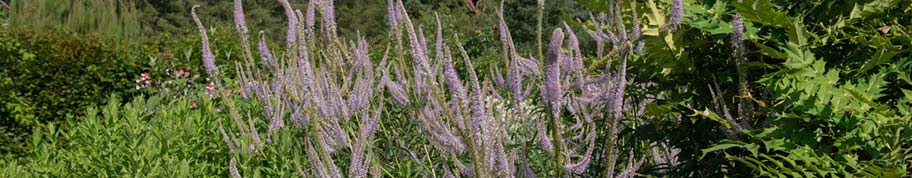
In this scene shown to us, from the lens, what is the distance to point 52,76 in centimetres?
880

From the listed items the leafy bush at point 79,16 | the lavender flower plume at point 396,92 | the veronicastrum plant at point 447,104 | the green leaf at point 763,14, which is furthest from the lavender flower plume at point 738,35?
the leafy bush at point 79,16

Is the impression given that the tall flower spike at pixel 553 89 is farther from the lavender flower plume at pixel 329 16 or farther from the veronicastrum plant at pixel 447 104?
the lavender flower plume at pixel 329 16

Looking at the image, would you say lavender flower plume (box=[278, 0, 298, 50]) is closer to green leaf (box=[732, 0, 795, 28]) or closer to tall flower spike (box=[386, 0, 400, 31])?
A: tall flower spike (box=[386, 0, 400, 31])

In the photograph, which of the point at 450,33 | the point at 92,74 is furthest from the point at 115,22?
the point at 450,33

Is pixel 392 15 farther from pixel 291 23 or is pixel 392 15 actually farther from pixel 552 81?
pixel 552 81

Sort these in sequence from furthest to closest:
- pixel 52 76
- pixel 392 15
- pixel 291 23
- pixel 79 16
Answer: pixel 79 16 < pixel 52 76 < pixel 291 23 < pixel 392 15

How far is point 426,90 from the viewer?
2.65 meters

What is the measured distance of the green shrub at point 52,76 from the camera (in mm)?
8055

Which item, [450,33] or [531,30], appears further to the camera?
[531,30]

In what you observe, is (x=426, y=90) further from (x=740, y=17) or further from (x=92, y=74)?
(x=92, y=74)

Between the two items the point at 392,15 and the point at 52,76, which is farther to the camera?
the point at 52,76

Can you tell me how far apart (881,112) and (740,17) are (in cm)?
36


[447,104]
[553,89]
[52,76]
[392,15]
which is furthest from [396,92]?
[52,76]

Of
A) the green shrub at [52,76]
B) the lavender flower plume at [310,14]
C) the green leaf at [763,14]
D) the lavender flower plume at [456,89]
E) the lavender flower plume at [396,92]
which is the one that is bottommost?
the green shrub at [52,76]
